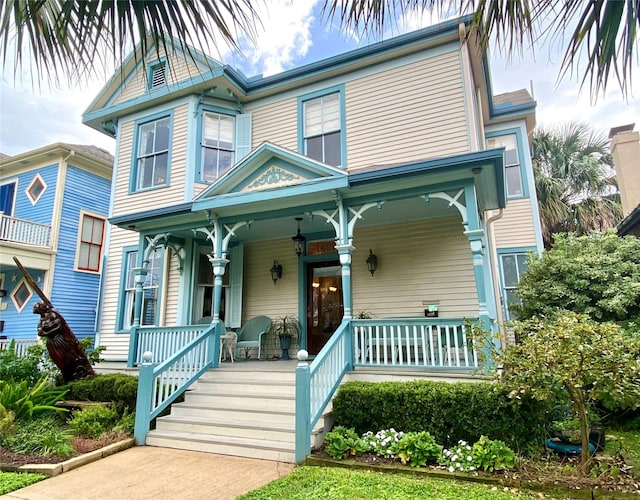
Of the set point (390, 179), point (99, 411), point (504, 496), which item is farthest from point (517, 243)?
point (99, 411)

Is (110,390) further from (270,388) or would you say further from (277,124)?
(277,124)

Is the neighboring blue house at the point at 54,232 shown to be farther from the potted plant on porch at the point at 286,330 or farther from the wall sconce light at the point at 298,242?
the wall sconce light at the point at 298,242

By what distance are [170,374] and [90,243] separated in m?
10.0

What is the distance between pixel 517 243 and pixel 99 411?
959cm

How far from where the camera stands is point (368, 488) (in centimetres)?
370

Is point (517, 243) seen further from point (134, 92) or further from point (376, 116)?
point (134, 92)

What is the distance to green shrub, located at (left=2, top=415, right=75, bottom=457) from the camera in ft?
16.5

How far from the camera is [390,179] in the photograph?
6293 millimetres

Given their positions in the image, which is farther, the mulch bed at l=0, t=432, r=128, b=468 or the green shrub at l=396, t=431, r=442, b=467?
the mulch bed at l=0, t=432, r=128, b=468

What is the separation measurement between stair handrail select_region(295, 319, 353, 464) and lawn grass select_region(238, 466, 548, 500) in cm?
54

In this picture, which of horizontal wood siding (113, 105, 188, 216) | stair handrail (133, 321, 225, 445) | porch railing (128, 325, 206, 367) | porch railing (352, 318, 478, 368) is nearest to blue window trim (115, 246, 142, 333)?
horizontal wood siding (113, 105, 188, 216)

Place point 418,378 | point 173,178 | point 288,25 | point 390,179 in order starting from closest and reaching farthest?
point 288,25
point 418,378
point 390,179
point 173,178

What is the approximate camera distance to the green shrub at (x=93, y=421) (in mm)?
5715

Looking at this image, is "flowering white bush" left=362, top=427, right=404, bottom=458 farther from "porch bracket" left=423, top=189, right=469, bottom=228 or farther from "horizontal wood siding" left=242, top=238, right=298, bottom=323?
"horizontal wood siding" left=242, top=238, right=298, bottom=323
